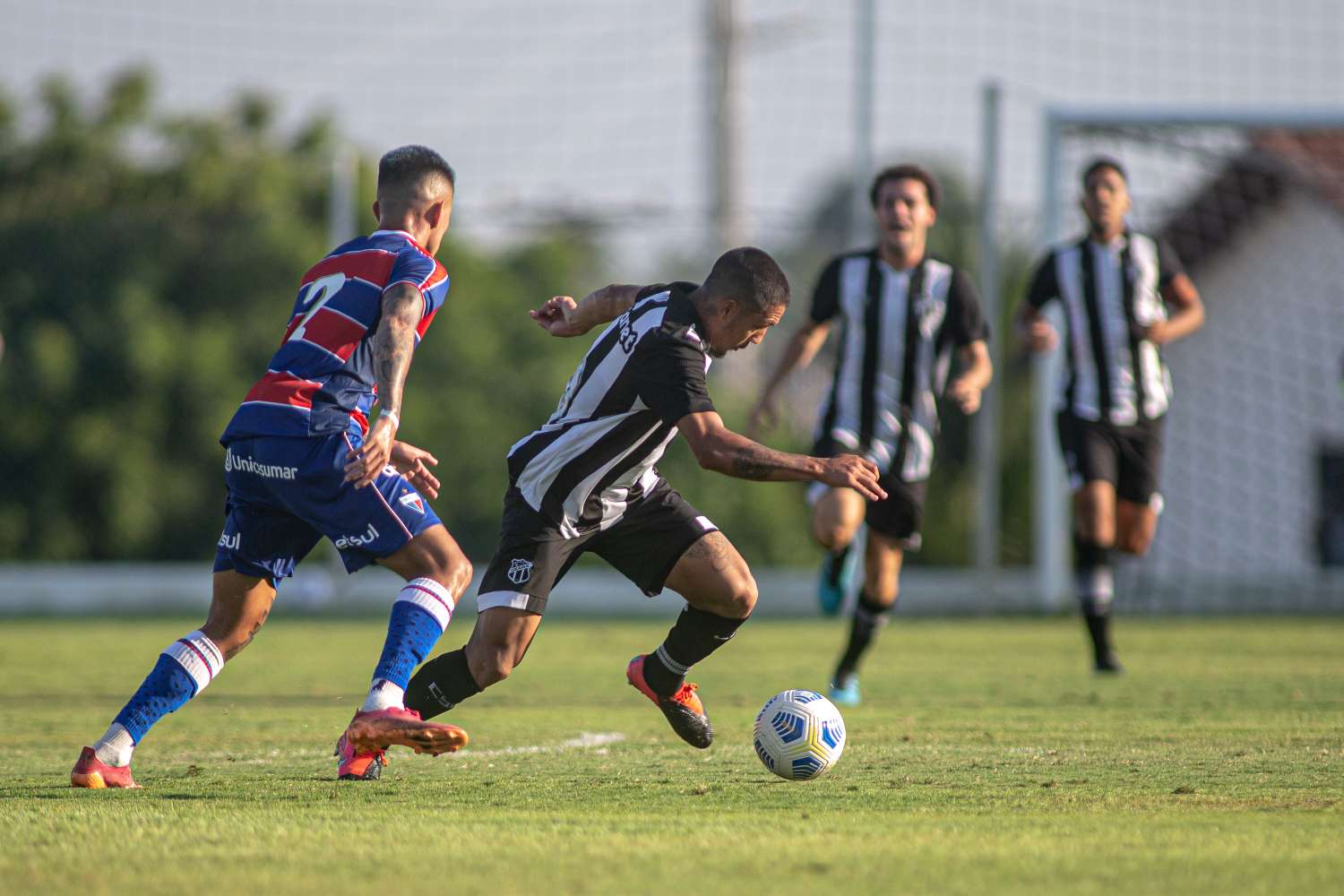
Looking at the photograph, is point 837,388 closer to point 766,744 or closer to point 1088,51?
point 766,744

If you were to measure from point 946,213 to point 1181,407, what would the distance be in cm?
378

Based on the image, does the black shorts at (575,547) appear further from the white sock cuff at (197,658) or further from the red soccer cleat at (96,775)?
the red soccer cleat at (96,775)

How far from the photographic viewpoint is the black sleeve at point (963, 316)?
837cm

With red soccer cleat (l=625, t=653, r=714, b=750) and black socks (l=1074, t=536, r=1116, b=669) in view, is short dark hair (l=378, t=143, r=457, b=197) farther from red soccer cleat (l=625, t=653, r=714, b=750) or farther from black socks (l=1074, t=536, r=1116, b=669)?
black socks (l=1074, t=536, r=1116, b=669)

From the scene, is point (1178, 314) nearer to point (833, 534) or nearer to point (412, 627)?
point (833, 534)

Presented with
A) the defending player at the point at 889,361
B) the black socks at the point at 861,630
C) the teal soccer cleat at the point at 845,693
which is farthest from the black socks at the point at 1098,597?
the teal soccer cleat at the point at 845,693

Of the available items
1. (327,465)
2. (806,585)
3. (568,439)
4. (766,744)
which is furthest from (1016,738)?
(806,585)

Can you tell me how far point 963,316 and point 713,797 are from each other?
4168 mm

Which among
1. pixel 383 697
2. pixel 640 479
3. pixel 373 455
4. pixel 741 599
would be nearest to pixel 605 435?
pixel 640 479

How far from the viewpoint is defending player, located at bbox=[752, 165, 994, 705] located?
8273 millimetres

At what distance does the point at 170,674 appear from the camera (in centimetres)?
521

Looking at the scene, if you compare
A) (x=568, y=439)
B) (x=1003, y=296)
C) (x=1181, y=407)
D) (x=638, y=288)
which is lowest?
(x=1181, y=407)

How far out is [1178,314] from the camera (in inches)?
384

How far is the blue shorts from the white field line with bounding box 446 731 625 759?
1083 mm
